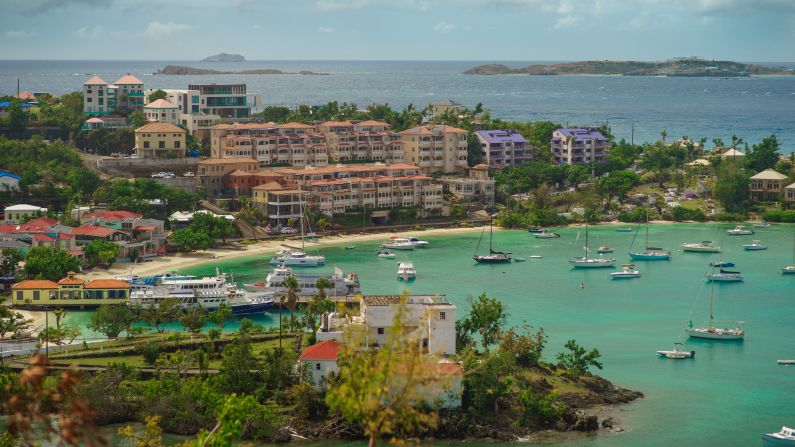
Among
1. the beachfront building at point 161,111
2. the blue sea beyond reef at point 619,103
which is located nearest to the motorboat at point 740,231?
the beachfront building at point 161,111

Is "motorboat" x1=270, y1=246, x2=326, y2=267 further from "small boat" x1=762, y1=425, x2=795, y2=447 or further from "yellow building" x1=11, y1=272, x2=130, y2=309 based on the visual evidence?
"small boat" x1=762, y1=425, x2=795, y2=447

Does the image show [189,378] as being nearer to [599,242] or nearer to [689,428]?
[689,428]

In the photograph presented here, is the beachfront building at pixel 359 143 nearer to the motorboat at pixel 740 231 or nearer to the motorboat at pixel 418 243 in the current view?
the motorboat at pixel 418 243

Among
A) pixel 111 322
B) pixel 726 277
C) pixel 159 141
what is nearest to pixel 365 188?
pixel 159 141

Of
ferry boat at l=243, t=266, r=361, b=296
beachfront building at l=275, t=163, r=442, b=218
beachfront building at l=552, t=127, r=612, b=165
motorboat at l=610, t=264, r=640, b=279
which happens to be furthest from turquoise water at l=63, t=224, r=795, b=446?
beachfront building at l=552, t=127, r=612, b=165

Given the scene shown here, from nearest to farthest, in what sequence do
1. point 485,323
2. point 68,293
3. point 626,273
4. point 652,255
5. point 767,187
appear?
point 485,323 < point 68,293 < point 626,273 < point 652,255 < point 767,187

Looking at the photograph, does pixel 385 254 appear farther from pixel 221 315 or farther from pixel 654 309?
pixel 221 315
